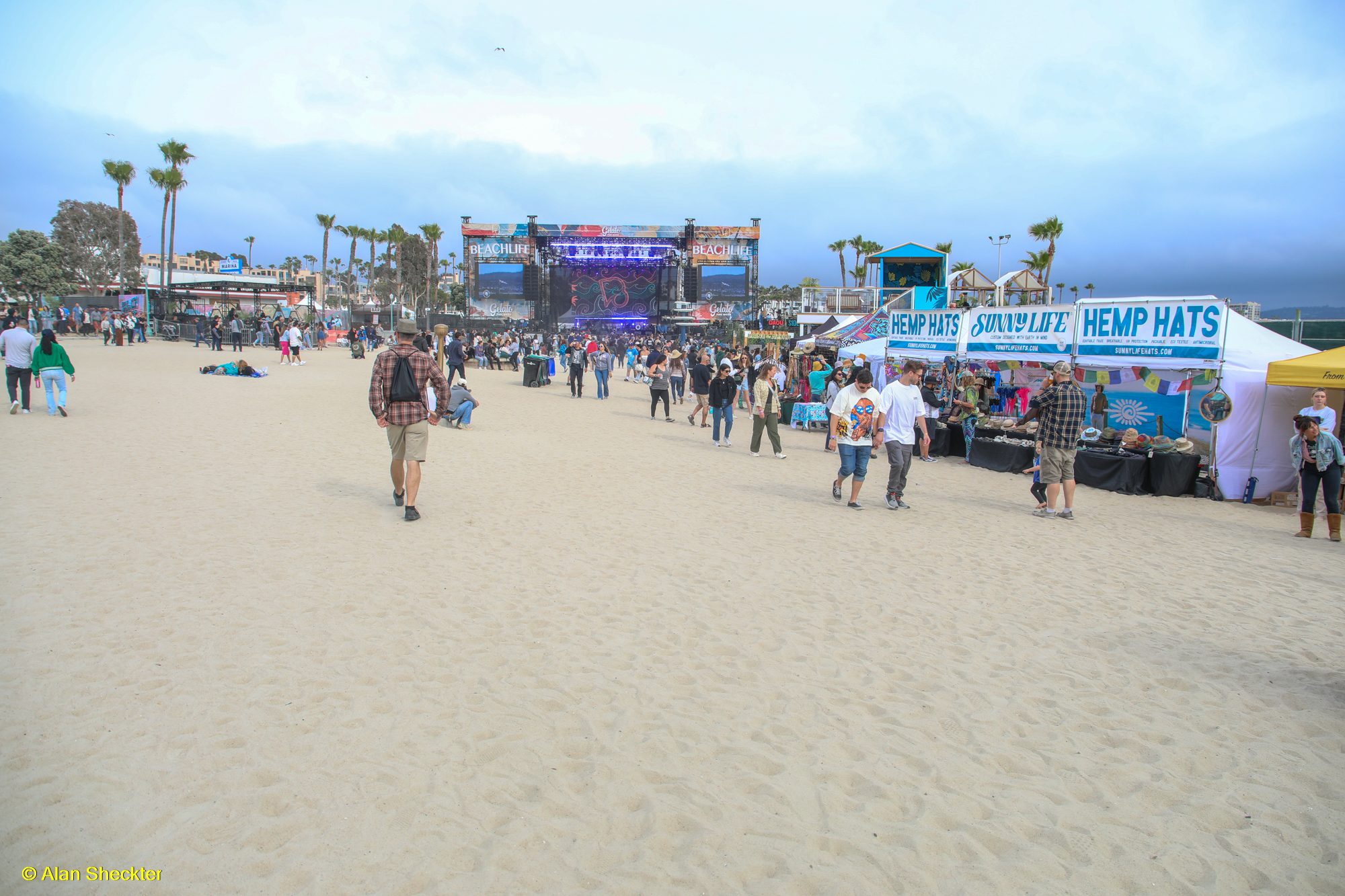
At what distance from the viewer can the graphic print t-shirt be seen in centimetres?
755

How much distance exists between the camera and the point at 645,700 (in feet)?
11.6

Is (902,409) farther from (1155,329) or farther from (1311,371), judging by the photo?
(1311,371)

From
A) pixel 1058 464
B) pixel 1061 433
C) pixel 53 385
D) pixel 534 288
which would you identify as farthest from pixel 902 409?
pixel 534 288

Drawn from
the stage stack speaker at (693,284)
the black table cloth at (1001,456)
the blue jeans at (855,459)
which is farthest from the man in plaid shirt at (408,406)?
the stage stack speaker at (693,284)

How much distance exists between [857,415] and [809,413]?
26.7 ft

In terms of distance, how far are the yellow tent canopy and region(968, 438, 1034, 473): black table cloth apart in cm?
313

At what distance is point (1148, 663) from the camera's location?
13.6ft

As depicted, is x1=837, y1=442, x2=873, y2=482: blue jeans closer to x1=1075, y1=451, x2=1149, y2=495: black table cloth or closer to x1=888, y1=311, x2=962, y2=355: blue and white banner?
x1=1075, y1=451, x2=1149, y2=495: black table cloth

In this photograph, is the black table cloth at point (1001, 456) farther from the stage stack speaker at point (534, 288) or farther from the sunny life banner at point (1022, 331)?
the stage stack speaker at point (534, 288)

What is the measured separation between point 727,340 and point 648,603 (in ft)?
142

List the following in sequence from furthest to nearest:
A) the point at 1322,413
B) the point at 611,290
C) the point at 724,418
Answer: the point at 611,290 → the point at 724,418 → the point at 1322,413

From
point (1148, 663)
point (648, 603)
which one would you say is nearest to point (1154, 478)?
point (1148, 663)

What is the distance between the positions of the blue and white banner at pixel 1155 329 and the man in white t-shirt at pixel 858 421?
15.8 ft

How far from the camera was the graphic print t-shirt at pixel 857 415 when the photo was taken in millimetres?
7555
